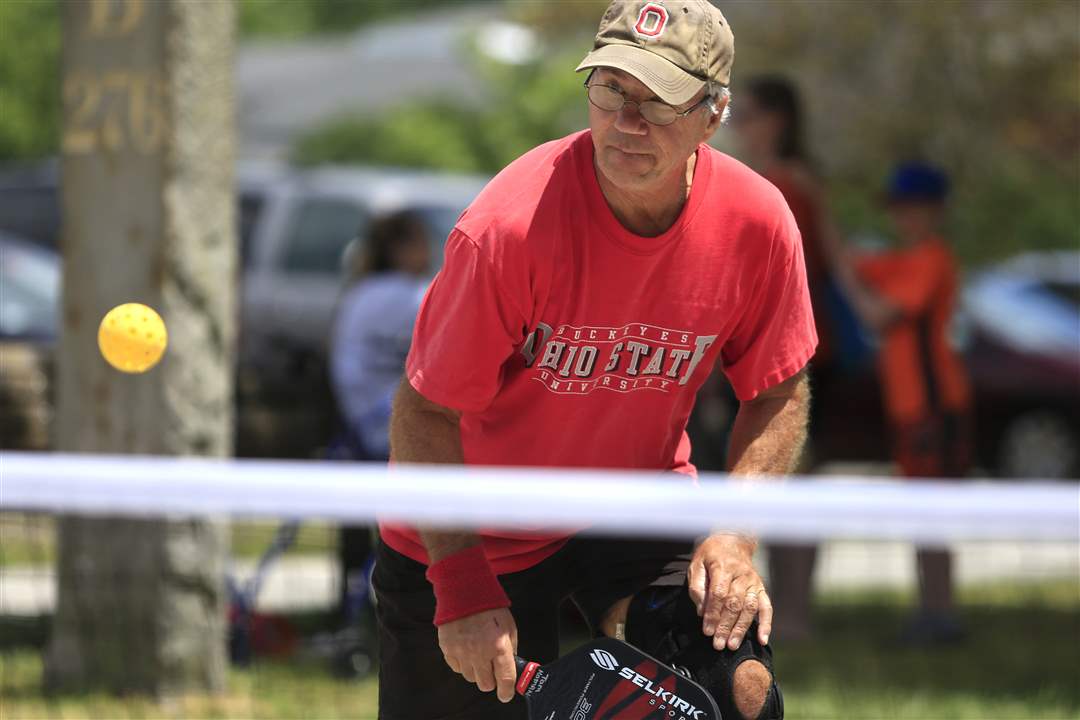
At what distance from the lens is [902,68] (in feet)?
29.6

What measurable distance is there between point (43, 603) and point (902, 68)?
5.21m

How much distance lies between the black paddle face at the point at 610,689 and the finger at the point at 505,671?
0.03 m

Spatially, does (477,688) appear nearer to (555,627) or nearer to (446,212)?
(555,627)

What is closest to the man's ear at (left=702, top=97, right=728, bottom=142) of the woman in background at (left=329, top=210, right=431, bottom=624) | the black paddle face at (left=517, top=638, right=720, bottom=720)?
the black paddle face at (left=517, top=638, right=720, bottom=720)

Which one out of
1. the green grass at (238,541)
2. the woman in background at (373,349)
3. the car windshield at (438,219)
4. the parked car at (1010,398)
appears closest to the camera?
the green grass at (238,541)

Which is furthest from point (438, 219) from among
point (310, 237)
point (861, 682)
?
point (861, 682)

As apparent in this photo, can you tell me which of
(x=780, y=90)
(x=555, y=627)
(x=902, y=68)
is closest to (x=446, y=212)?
(x=902, y=68)

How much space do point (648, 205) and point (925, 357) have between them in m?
4.64

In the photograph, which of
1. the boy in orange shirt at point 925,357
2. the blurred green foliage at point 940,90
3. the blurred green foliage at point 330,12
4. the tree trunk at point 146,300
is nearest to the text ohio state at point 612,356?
the tree trunk at point 146,300

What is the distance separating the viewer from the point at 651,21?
306 cm

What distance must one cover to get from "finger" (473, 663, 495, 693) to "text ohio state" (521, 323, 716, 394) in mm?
555

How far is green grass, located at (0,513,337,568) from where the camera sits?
22.6ft

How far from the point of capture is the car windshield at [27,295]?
1148 centimetres

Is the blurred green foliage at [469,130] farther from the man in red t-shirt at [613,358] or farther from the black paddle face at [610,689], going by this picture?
the black paddle face at [610,689]
